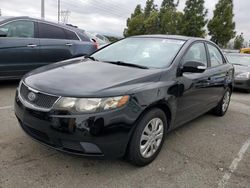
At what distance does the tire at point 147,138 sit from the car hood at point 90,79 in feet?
1.22

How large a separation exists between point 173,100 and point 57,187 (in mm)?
1623

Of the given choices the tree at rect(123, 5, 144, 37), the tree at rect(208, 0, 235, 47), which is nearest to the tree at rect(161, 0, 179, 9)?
the tree at rect(123, 5, 144, 37)

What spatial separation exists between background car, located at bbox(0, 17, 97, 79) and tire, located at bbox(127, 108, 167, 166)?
3.80 metres

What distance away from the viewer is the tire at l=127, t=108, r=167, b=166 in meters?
2.74

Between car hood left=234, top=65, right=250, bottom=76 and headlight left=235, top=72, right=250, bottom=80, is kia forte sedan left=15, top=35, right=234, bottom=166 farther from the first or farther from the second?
car hood left=234, top=65, right=250, bottom=76

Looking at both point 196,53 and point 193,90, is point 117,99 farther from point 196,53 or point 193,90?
point 196,53

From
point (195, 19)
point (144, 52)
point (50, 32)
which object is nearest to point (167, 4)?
point (195, 19)

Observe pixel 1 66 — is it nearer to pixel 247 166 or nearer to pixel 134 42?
pixel 134 42

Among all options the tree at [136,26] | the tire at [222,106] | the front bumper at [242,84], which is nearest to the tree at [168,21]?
the tree at [136,26]

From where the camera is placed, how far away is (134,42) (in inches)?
158

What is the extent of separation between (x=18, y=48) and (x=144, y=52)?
314cm

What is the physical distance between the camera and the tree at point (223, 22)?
23109 mm

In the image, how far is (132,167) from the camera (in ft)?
9.66

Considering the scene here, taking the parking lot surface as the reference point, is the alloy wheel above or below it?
above
